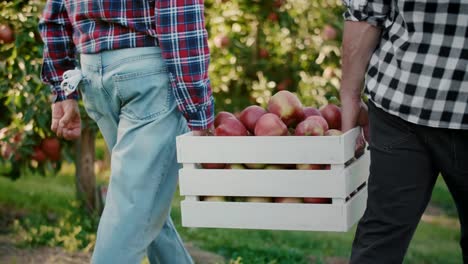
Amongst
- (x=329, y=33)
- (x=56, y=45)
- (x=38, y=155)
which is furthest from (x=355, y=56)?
(x=329, y=33)

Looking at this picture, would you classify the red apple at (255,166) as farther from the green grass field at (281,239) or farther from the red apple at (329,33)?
the red apple at (329,33)

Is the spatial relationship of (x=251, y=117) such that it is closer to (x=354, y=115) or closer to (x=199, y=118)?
(x=199, y=118)

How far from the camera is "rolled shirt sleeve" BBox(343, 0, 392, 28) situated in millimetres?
2111

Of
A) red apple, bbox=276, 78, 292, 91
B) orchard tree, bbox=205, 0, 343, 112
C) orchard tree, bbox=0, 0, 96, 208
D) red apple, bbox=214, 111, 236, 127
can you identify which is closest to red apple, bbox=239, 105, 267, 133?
red apple, bbox=214, 111, 236, 127

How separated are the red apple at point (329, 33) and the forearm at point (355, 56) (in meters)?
2.56

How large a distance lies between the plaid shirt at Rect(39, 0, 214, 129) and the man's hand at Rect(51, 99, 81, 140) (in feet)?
1.10

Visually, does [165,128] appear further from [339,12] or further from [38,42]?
[339,12]

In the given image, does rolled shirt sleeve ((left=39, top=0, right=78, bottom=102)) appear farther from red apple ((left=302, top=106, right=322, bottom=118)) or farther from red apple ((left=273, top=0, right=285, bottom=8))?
red apple ((left=273, top=0, right=285, bottom=8))

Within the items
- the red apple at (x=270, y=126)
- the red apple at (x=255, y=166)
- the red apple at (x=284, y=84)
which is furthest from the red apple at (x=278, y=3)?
the red apple at (x=255, y=166)

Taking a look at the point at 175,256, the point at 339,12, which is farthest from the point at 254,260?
the point at 339,12

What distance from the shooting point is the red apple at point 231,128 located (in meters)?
2.54

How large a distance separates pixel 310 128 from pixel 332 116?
8.9 inches

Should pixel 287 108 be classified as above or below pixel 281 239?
above

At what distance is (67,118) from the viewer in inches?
113
